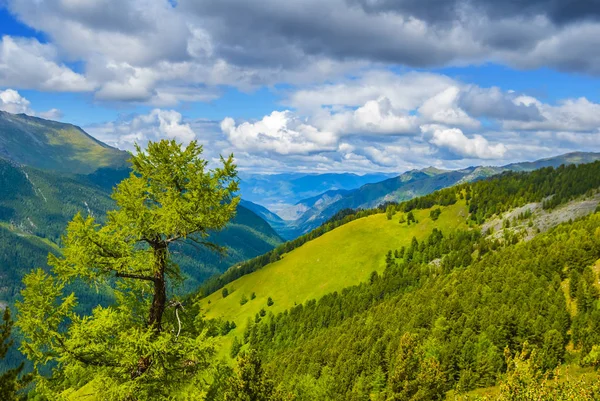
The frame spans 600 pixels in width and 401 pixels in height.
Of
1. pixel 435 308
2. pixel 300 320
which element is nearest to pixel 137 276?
pixel 435 308

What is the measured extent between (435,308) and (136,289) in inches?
3806

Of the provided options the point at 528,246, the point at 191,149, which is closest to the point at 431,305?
the point at 528,246

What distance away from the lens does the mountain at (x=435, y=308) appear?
6931cm

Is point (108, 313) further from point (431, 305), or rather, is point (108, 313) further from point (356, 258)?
point (356, 258)

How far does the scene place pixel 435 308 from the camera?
10056cm

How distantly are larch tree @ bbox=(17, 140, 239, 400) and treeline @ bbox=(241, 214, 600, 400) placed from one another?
130ft

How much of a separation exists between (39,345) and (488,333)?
277 feet

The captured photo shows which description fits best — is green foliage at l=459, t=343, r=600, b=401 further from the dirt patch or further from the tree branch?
the dirt patch

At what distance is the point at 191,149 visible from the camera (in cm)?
1711

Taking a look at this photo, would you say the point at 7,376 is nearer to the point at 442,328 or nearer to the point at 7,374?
the point at 7,374

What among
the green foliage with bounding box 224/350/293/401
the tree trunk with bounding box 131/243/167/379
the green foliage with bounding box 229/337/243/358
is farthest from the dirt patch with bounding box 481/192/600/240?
the tree trunk with bounding box 131/243/167/379

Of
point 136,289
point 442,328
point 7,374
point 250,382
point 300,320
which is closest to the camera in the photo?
point 7,374

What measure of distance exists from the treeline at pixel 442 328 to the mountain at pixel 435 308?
27 centimetres

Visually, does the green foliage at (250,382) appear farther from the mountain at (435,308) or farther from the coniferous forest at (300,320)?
the mountain at (435,308)
